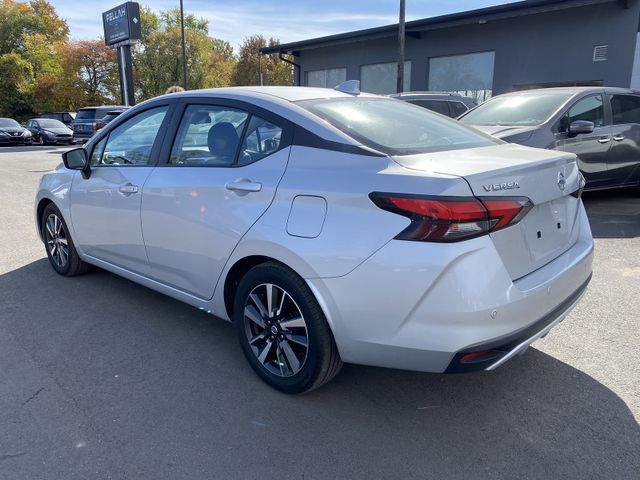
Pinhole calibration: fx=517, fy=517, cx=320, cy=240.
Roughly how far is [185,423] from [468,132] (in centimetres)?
244

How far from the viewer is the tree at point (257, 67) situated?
55.2 meters

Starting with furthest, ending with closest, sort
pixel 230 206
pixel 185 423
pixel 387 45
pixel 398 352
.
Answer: pixel 387 45
pixel 230 206
pixel 185 423
pixel 398 352

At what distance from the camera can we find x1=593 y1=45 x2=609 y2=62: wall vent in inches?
582

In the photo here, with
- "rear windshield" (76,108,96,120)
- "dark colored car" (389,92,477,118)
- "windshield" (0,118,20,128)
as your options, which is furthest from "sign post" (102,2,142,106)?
"dark colored car" (389,92,477,118)

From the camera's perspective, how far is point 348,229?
7.80 ft

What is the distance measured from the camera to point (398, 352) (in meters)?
2.36

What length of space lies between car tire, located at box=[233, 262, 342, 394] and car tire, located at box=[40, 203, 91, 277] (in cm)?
236

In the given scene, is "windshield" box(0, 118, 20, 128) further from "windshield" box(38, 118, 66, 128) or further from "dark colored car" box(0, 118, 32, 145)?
"windshield" box(38, 118, 66, 128)

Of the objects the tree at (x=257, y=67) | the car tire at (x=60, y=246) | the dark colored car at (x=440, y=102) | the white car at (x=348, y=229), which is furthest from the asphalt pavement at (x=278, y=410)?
the tree at (x=257, y=67)

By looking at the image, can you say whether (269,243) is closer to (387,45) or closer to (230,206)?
(230,206)

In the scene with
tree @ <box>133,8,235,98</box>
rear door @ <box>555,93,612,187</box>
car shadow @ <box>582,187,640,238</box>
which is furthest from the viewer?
tree @ <box>133,8,235,98</box>

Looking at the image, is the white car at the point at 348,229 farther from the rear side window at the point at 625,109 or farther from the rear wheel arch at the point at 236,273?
the rear side window at the point at 625,109

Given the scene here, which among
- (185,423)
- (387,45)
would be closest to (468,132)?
(185,423)

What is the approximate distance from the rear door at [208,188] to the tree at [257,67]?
52399 millimetres
